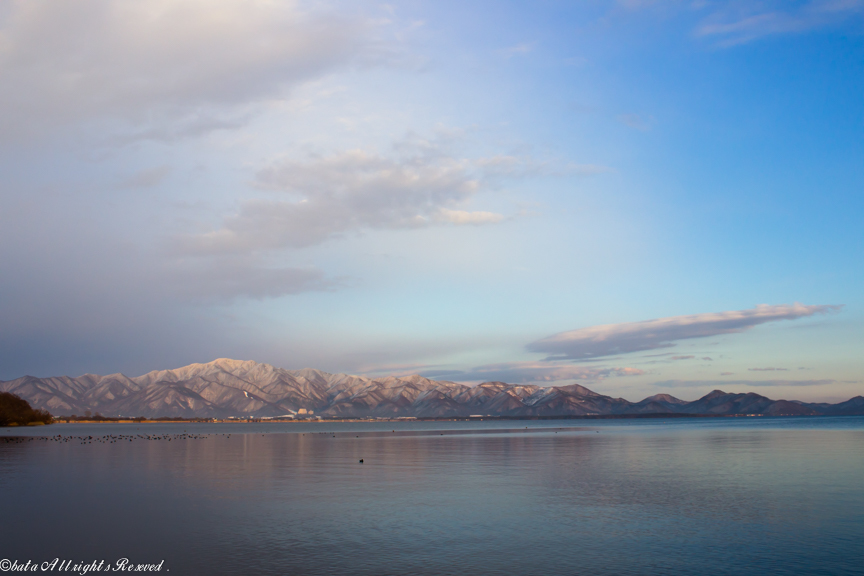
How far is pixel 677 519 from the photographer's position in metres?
32.5

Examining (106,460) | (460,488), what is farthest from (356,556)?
(106,460)

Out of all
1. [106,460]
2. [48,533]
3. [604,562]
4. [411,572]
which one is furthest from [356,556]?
[106,460]

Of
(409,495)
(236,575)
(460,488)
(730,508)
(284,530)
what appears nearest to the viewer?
(236,575)

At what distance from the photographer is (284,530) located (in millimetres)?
29969

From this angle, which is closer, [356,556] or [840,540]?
[356,556]

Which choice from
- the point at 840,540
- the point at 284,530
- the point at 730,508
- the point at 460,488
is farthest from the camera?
the point at 460,488

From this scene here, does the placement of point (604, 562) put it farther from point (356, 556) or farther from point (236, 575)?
point (236, 575)

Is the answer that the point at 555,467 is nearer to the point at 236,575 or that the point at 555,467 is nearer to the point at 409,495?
the point at 409,495

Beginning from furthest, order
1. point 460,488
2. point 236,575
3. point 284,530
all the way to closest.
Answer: point 460,488 → point 284,530 → point 236,575

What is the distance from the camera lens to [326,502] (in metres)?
38.3

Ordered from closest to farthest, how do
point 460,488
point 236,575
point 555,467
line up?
1. point 236,575
2. point 460,488
3. point 555,467

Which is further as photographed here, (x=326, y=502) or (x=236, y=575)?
(x=326, y=502)

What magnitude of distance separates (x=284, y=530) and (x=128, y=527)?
8.10 metres

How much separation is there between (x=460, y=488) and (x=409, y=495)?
510 centimetres
